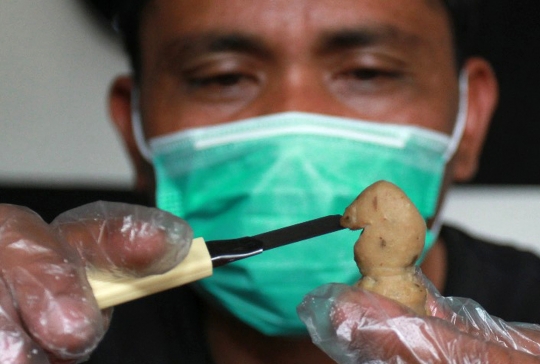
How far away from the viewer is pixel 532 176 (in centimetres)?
215

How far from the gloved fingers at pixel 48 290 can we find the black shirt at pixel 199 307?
2.46 ft

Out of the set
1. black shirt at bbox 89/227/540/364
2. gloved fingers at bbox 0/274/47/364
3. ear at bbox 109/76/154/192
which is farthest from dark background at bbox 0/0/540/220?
gloved fingers at bbox 0/274/47/364

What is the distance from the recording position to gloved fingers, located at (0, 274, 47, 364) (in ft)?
2.35

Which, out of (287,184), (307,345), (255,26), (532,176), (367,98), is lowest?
(307,345)

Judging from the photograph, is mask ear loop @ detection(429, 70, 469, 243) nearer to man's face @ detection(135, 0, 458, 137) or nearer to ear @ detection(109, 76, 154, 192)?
man's face @ detection(135, 0, 458, 137)

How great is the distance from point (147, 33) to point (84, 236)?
0.74m

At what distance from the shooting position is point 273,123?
1190mm

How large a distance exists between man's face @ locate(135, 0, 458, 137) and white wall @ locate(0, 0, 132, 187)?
87cm

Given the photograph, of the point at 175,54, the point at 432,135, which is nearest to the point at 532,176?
the point at 432,135

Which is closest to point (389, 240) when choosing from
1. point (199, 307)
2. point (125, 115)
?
point (199, 307)

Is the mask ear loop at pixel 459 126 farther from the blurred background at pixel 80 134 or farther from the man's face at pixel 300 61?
the blurred background at pixel 80 134

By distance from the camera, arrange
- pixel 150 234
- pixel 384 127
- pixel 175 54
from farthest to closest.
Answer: pixel 175 54 < pixel 384 127 < pixel 150 234

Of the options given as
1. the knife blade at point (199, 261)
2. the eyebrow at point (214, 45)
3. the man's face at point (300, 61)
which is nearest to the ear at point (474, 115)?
the man's face at point (300, 61)

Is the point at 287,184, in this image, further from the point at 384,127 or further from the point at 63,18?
the point at 63,18
